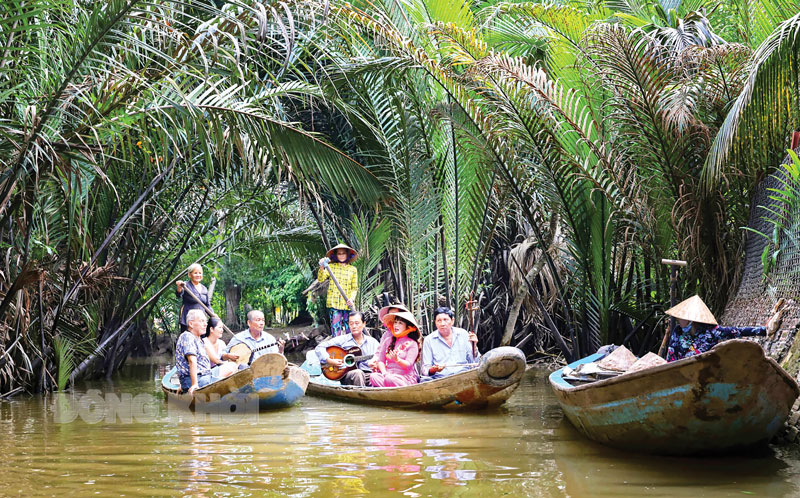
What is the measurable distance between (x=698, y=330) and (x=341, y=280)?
617cm

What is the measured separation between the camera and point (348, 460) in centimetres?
564

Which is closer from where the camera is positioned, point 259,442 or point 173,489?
point 173,489

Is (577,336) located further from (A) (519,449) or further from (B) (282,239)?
(B) (282,239)

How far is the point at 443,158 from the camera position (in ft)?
35.4

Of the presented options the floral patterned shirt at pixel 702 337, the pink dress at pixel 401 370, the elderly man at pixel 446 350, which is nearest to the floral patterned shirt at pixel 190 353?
the pink dress at pixel 401 370

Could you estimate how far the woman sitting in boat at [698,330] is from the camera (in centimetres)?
589

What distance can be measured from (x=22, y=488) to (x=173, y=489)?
92cm

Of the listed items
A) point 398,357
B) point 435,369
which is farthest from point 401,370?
point 435,369

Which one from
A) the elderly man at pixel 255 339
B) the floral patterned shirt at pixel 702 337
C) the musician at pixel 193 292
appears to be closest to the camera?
Answer: the floral patterned shirt at pixel 702 337

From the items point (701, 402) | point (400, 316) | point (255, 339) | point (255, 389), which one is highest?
point (400, 316)

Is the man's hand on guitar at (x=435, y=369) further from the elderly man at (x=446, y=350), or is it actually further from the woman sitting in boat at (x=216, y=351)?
the woman sitting in boat at (x=216, y=351)

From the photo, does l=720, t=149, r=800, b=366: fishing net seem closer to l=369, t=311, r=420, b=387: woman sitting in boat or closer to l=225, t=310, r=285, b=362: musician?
l=369, t=311, r=420, b=387: woman sitting in boat

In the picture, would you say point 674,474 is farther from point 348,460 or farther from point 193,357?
point 193,357

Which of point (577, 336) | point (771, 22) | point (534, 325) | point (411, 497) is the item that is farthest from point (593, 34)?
point (534, 325)
